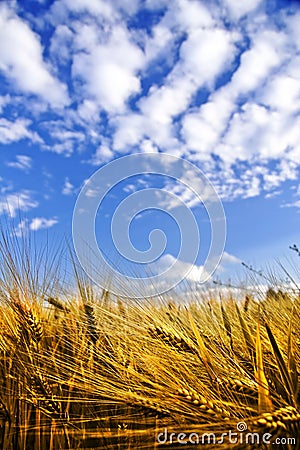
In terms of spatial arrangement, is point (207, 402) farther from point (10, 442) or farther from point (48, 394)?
point (10, 442)

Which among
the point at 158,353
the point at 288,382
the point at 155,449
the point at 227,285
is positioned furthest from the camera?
the point at 227,285

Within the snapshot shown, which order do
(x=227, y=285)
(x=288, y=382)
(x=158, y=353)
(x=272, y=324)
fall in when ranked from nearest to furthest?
(x=288, y=382)
(x=158, y=353)
(x=272, y=324)
(x=227, y=285)

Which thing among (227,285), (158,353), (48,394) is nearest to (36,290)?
(48,394)

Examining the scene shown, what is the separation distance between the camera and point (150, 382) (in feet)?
4.01

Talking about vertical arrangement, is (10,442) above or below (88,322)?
below

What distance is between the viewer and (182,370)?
4.31ft

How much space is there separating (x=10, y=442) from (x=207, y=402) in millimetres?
705

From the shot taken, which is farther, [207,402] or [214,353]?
[214,353]

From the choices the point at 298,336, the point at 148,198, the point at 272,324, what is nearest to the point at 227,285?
the point at 148,198

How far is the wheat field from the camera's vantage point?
3.83ft

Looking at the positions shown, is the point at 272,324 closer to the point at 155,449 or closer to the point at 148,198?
the point at 155,449

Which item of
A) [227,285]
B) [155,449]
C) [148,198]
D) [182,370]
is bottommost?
[155,449]

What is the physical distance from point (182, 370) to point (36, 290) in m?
0.76

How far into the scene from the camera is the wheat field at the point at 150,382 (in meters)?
1.17
